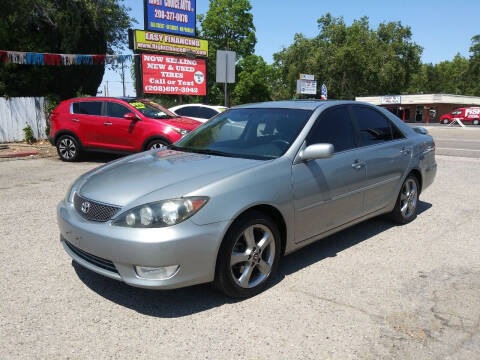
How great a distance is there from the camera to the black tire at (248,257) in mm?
3125

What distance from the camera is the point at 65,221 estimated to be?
11.1 ft

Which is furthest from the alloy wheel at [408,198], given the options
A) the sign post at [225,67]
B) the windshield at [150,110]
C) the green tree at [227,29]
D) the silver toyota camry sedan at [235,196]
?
the green tree at [227,29]

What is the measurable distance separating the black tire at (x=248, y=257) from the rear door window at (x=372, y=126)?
5.84ft

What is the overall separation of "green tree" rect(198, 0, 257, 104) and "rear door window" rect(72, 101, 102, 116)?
38744 millimetres

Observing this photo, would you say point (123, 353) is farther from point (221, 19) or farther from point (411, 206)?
point (221, 19)

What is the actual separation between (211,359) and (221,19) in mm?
50434

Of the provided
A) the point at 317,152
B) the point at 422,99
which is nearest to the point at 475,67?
the point at 422,99

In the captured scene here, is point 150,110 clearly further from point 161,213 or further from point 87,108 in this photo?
point 161,213

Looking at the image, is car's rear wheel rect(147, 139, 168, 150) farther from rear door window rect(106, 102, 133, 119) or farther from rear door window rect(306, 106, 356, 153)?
rear door window rect(306, 106, 356, 153)

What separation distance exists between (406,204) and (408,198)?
9 centimetres

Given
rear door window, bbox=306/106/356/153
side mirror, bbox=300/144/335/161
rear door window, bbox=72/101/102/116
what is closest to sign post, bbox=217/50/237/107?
rear door window, bbox=72/101/102/116

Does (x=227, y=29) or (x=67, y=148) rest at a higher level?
(x=227, y=29)

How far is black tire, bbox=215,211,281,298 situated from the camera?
3.12 meters

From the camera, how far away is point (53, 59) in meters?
15.4
